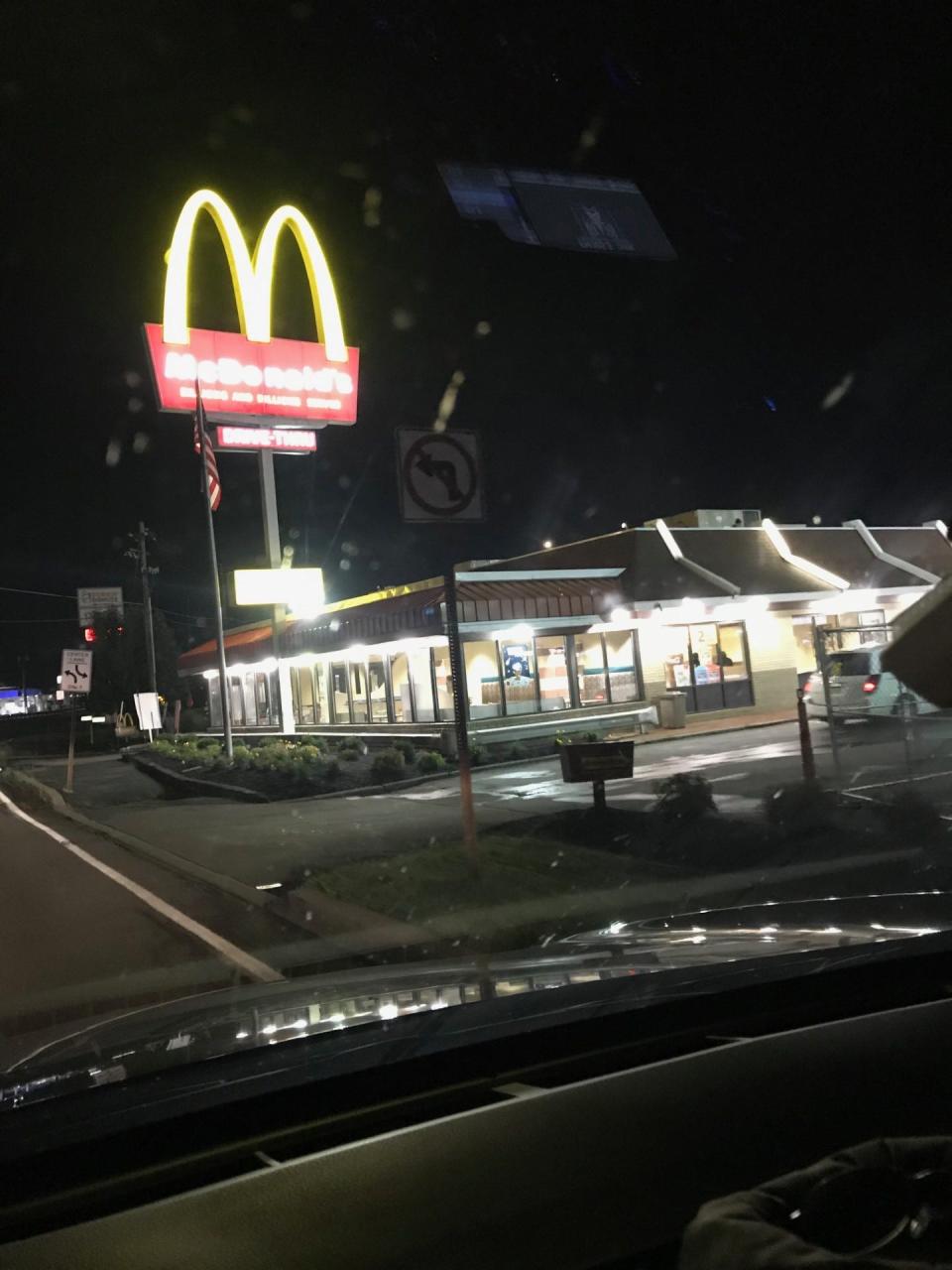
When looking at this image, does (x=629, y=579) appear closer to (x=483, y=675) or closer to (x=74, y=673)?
(x=483, y=675)

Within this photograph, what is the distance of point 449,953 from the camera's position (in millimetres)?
7836

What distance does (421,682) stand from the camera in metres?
30.8

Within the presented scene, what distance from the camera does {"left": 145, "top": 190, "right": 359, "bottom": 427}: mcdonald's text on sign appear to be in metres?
28.5

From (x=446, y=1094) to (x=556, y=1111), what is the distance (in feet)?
0.92

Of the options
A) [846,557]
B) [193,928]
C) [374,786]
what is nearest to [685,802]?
[193,928]

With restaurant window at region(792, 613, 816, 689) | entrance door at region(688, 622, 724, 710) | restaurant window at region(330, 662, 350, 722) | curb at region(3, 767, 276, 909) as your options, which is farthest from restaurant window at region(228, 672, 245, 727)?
restaurant window at region(792, 613, 816, 689)

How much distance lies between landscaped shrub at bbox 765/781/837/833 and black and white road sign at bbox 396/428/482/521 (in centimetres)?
553

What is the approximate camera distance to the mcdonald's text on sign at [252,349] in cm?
2852

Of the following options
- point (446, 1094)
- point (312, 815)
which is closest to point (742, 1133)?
point (446, 1094)

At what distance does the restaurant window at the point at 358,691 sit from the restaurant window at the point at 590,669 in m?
7.95

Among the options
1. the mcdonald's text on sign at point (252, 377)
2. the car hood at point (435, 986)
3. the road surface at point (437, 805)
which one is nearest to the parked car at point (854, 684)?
the road surface at point (437, 805)

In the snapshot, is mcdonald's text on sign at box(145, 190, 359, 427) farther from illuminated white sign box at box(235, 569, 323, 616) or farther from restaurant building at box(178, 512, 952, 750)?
restaurant building at box(178, 512, 952, 750)

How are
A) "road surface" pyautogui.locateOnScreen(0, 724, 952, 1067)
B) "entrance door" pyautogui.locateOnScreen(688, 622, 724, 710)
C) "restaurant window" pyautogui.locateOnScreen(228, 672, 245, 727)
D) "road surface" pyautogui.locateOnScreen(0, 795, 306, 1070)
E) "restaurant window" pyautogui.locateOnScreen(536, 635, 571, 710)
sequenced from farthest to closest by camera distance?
"restaurant window" pyautogui.locateOnScreen(228, 672, 245, 727), "entrance door" pyautogui.locateOnScreen(688, 622, 724, 710), "restaurant window" pyautogui.locateOnScreen(536, 635, 571, 710), "road surface" pyautogui.locateOnScreen(0, 724, 952, 1067), "road surface" pyautogui.locateOnScreen(0, 795, 306, 1070)

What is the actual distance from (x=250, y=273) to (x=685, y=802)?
22.7 m
